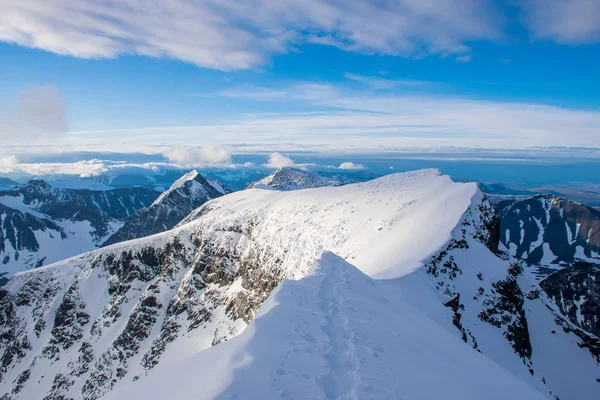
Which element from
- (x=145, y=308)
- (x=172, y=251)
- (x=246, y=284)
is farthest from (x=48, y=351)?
(x=246, y=284)

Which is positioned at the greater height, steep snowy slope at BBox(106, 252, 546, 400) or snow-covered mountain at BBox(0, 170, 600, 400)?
steep snowy slope at BBox(106, 252, 546, 400)

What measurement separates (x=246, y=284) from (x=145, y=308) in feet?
131

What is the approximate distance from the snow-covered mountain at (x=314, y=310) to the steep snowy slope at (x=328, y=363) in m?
0.07

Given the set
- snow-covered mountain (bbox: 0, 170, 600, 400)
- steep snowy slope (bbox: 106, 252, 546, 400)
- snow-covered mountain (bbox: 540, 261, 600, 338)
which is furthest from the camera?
snow-covered mountain (bbox: 540, 261, 600, 338)

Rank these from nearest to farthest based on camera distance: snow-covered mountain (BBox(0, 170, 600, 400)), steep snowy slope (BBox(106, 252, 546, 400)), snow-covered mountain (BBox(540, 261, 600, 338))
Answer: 1. steep snowy slope (BBox(106, 252, 546, 400))
2. snow-covered mountain (BBox(0, 170, 600, 400))
3. snow-covered mountain (BBox(540, 261, 600, 338))

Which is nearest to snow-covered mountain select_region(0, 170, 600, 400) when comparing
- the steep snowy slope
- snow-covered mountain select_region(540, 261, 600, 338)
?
the steep snowy slope

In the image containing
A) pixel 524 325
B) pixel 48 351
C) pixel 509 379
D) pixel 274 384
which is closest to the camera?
pixel 274 384

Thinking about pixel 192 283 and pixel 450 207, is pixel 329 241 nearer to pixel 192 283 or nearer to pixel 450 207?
pixel 450 207

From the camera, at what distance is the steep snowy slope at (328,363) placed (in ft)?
27.9

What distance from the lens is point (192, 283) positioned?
91.3 metres

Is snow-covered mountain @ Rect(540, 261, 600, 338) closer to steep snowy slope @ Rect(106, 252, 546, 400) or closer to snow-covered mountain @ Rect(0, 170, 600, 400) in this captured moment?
snow-covered mountain @ Rect(0, 170, 600, 400)

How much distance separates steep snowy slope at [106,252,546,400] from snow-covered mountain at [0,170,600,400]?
7 cm

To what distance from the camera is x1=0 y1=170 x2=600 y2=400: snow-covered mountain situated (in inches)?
416

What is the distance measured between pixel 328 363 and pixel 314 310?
4609 mm
